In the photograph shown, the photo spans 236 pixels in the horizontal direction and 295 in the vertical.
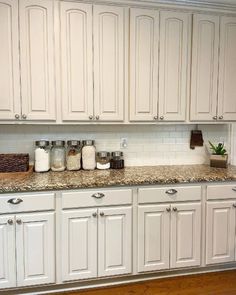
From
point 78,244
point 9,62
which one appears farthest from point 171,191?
point 9,62

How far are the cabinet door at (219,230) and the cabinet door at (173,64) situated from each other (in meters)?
0.92

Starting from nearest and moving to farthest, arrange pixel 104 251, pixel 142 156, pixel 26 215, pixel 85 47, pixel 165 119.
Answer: pixel 26 215 → pixel 104 251 → pixel 85 47 → pixel 165 119 → pixel 142 156

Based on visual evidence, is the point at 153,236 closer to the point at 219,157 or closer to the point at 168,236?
the point at 168,236

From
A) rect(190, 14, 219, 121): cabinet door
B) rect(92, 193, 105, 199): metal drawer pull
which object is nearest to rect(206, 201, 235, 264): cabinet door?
rect(190, 14, 219, 121): cabinet door

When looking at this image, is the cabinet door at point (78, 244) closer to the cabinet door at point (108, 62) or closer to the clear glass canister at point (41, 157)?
the clear glass canister at point (41, 157)

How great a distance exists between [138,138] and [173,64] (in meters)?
0.83

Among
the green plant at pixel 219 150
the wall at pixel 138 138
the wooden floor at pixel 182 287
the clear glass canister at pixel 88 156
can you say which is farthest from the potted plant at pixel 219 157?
the clear glass canister at pixel 88 156

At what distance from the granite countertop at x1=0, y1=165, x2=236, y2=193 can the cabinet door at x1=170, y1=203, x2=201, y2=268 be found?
0.87 feet

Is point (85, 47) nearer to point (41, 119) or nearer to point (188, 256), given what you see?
point (41, 119)

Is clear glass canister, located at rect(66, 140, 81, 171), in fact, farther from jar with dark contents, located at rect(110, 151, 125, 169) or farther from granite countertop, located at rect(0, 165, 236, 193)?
jar with dark contents, located at rect(110, 151, 125, 169)

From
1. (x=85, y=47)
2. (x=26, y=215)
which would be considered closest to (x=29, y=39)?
(x=85, y=47)

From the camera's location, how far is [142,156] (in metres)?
3.10

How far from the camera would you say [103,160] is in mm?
2844

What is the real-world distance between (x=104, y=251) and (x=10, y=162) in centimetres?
114
